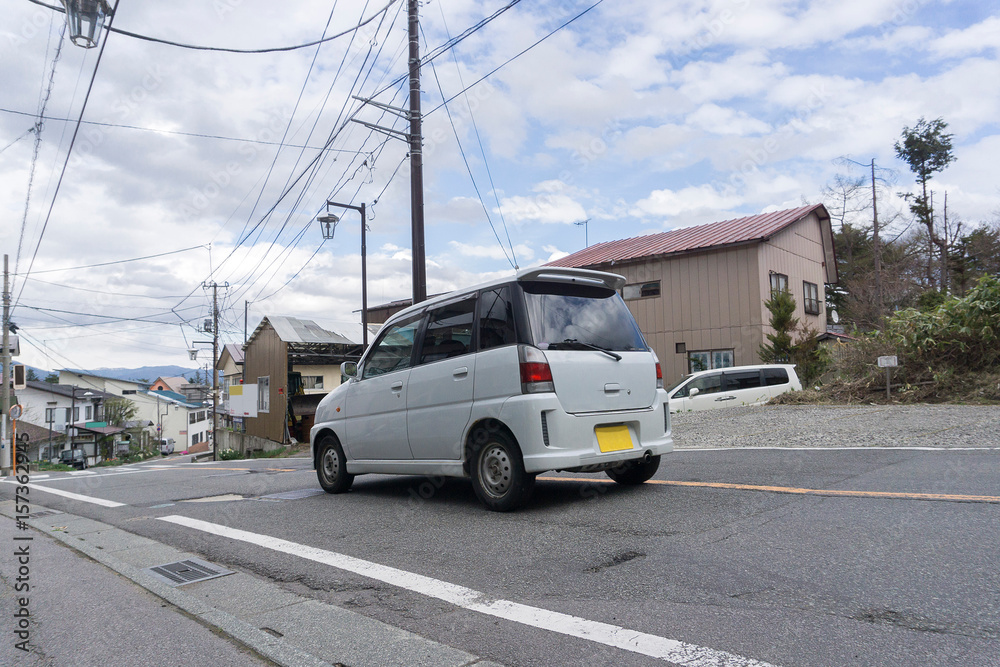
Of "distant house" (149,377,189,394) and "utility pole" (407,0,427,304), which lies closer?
"utility pole" (407,0,427,304)

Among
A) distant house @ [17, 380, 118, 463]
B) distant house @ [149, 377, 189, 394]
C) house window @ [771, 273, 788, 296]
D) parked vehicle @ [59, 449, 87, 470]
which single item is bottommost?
parked vehicle @ [59, 449, 87, 470]

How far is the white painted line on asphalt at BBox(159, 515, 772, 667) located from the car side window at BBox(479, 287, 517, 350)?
1.93 metres

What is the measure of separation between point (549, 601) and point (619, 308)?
308 cm

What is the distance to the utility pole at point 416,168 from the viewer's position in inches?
489

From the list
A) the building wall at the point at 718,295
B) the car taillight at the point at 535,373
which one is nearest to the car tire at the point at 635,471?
the car taillight at the point at 535,373

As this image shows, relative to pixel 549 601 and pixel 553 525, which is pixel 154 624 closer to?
pixel 549 601

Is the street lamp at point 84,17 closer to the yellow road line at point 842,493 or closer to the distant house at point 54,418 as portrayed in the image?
the yellow road line at point 842,493

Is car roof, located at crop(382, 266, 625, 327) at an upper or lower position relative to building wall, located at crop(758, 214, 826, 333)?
lower

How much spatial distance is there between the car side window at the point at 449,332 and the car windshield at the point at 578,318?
657 millimetres

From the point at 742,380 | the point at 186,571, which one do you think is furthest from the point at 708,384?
the point at 186,571

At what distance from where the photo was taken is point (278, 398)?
94.9 feet

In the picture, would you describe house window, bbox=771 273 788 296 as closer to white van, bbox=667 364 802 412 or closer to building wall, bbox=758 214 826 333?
building wall, bbox=758 214 826 333

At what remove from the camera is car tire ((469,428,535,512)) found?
4996 millimetres

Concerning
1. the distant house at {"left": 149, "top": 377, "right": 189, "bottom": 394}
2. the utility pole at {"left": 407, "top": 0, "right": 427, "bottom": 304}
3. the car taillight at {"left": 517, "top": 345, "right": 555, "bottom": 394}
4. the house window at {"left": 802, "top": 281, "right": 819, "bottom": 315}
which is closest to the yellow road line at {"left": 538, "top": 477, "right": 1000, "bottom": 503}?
the car taillight at {"left": 517, "top": 345, "right": 555, "bottom": 394}
